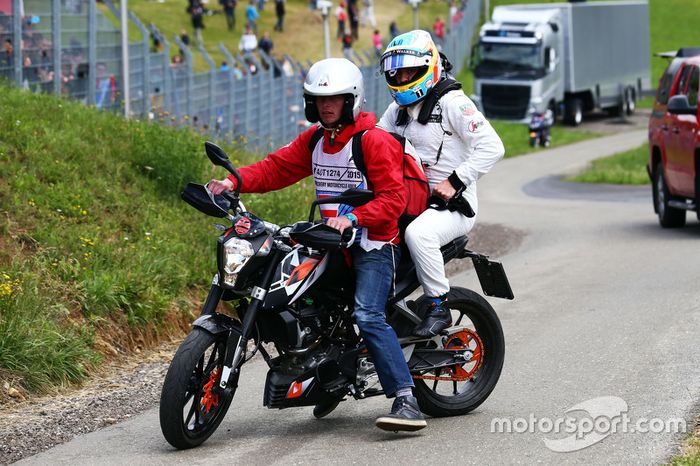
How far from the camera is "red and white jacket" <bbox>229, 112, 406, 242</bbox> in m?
6.65

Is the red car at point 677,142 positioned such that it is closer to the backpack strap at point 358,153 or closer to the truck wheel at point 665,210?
the truck wheel at point 665,210

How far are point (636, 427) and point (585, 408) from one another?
0.50 meters

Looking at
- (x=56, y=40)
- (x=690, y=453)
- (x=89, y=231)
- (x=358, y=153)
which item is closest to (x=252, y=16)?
(x=56, y=40)

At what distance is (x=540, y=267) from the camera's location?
43.2 ft

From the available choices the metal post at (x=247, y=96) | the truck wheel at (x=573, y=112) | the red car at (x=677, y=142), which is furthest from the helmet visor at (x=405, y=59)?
the truck wheel at (x=573, y=112)

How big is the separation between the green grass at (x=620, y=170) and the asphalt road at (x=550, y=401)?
13.1 meters

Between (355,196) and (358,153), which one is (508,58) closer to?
(358,153)

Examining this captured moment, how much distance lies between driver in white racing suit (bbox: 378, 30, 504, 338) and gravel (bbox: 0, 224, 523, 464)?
6.39 ft

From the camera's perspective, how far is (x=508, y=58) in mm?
41000

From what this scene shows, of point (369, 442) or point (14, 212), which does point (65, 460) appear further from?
point (14, 212)

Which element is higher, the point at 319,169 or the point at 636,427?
the point at 319,169

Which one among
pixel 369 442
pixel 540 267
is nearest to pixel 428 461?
pixel 369 442

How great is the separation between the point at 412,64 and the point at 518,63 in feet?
113

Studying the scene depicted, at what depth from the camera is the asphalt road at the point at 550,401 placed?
21.0ft
